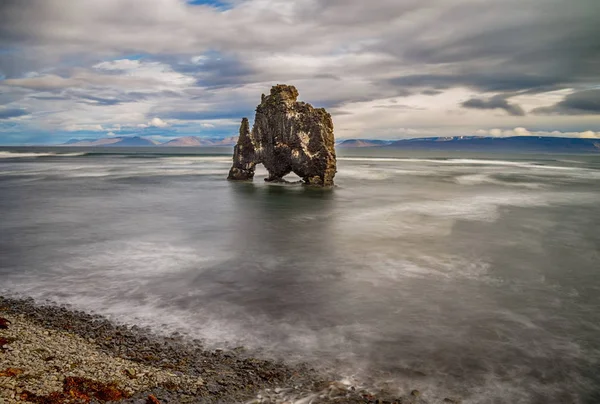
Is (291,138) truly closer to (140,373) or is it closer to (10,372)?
(140,373)

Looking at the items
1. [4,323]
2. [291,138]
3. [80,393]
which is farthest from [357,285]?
[291,138]

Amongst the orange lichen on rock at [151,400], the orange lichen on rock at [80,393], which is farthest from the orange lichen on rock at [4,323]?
the orange lichen on rock at [151,400]

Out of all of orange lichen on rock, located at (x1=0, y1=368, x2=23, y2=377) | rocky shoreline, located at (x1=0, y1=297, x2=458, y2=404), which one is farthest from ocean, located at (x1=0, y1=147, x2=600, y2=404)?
orange lichen on rock, located at (x1=0, y1=368, x2=23, y2=377)

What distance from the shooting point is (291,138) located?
40219 millimetres

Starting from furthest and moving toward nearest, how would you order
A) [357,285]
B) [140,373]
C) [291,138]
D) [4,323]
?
1. [291,138]
2. [357,285]
3. [4,323]
4. [140,373]

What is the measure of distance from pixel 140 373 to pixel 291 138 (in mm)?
34102

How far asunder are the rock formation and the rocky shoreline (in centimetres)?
3174

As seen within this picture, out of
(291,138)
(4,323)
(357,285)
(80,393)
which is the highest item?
(291,138)

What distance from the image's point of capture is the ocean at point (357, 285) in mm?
8289

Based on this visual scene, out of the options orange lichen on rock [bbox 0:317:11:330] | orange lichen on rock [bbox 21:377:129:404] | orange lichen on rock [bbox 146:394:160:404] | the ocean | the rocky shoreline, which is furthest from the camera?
orange lichen on rock [bbox 0:317:11:330]

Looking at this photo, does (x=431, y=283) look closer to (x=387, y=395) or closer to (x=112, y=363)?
(x=387, y=395)

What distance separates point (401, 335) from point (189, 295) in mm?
5726

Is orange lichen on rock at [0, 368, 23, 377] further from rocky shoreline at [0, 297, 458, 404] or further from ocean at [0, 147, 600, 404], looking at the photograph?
ocean at [0, 147, 600, 404]

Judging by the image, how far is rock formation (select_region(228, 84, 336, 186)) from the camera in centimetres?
3962
